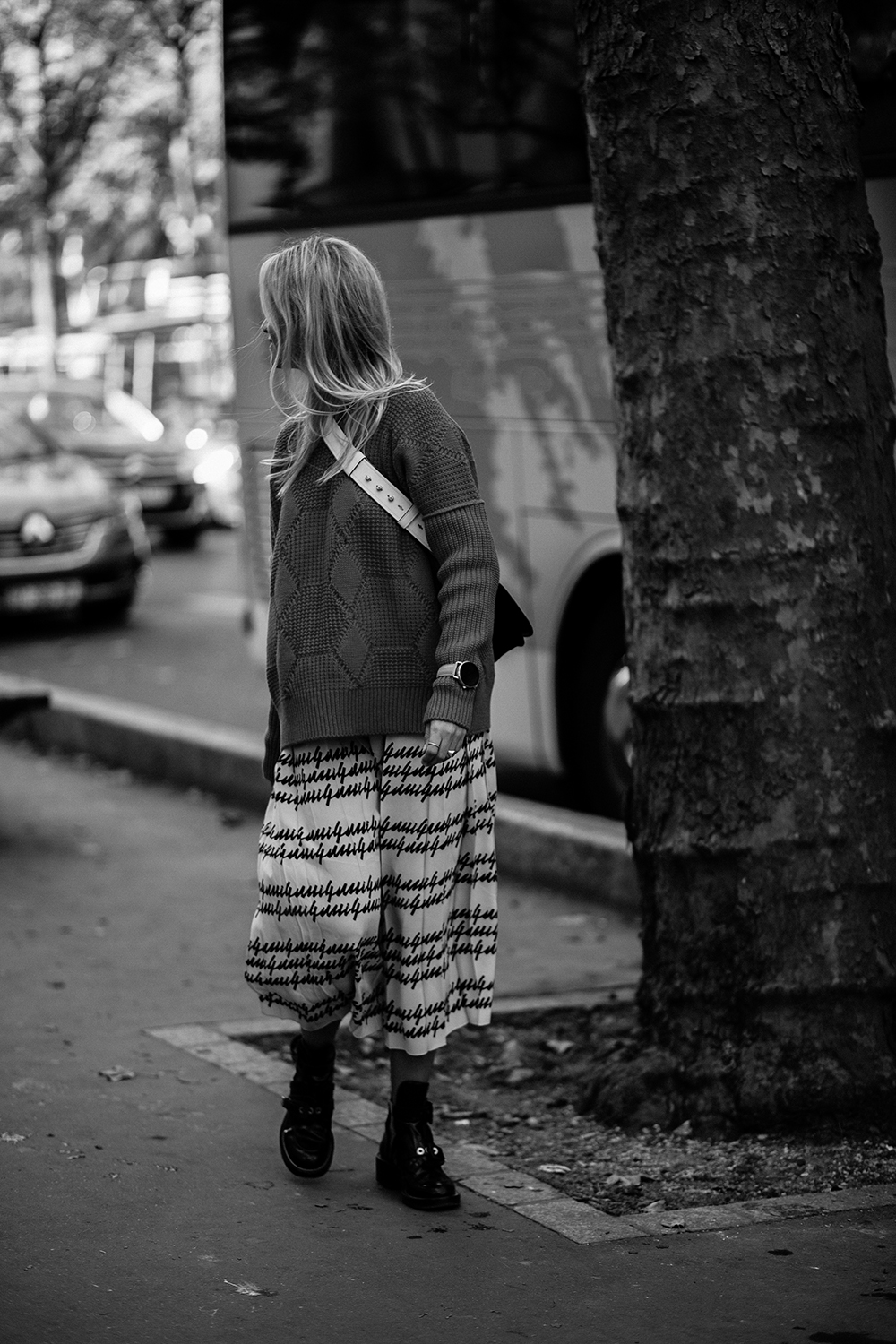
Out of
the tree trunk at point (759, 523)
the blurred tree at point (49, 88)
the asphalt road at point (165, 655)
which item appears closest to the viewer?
the tree trunk at point (759, 523)

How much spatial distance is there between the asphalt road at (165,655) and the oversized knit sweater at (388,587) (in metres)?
7.59

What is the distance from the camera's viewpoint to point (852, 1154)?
4289 millimetres

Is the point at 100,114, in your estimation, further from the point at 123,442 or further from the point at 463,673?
the point at 463,673

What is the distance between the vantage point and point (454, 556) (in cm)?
387

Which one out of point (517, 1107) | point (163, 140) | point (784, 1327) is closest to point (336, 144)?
point (517, 1107)

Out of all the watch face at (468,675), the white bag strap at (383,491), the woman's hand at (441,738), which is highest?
the white bag strap at (383,491)

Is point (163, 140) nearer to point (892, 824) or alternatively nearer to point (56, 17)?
point (56, 17)

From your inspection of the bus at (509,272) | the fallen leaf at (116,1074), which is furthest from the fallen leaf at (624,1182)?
the bus at (509,272)

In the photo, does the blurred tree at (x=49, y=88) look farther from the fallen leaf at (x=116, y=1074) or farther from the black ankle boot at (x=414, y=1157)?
the black ankle boot at (x=414, y=1157)

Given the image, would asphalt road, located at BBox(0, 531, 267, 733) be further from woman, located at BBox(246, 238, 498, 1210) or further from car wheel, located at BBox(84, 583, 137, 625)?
woman, located at BBox(246, 238, 498, 1210)

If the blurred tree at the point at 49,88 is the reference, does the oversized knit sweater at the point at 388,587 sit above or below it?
below

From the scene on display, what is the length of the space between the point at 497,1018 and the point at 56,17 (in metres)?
23.4

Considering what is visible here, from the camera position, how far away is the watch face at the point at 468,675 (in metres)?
3.81

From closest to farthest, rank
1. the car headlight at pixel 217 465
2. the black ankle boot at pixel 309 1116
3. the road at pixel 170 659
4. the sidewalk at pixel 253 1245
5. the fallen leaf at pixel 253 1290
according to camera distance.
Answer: the sidewalk at pixel 253 1245
the fallen leaf at pixel 253 1290
the black ankle boot at pixel 309 1116
the road at pixel 170 659
the car headlight at pixel 217 465
